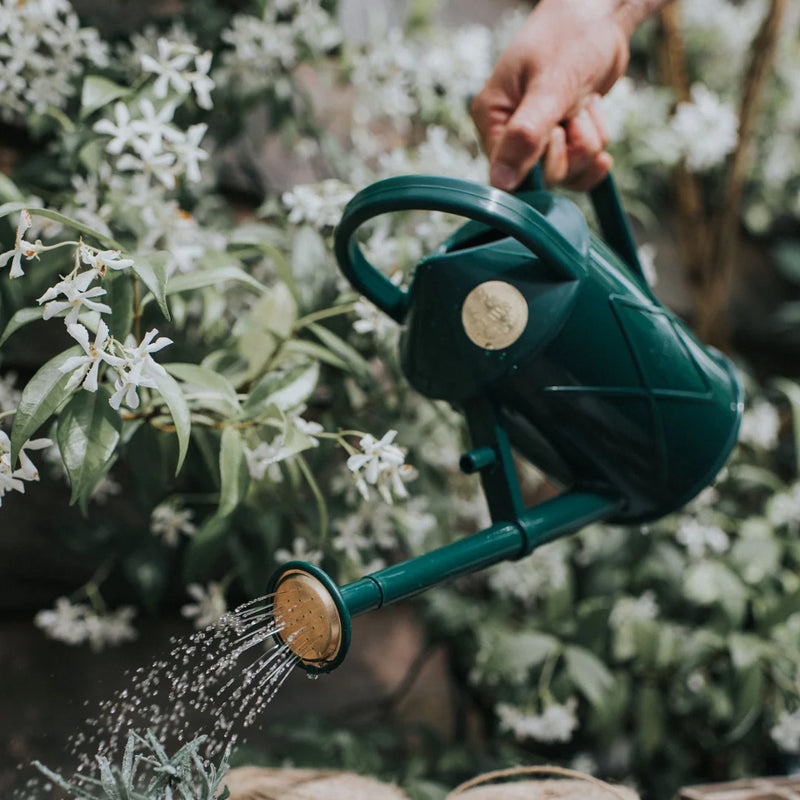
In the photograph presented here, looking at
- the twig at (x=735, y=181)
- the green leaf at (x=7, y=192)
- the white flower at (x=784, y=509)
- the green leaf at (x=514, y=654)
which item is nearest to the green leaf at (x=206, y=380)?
the green leaf at (x=7, y=192)

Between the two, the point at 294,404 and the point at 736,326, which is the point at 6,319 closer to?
the point at 294,404

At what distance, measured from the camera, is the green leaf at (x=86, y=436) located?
0.53 meters

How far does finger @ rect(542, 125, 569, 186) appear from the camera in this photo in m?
0.73

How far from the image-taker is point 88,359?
1.64ft

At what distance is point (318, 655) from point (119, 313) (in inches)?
11.7

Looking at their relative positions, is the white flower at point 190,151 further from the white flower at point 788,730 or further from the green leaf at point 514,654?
the white flower at point 788,730

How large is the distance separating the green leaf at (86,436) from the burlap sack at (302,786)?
0.26 meters

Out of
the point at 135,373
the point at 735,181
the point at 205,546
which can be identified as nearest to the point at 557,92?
the point at 135,373

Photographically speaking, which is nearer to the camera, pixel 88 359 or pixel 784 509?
pixel 88 359

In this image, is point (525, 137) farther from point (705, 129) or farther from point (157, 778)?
point (705, 129)

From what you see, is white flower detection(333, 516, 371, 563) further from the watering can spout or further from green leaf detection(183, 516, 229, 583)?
the watering can spout

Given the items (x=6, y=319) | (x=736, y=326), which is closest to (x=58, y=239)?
(x=6, y=319)

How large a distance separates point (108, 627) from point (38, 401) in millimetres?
466

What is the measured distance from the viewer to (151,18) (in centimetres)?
101
